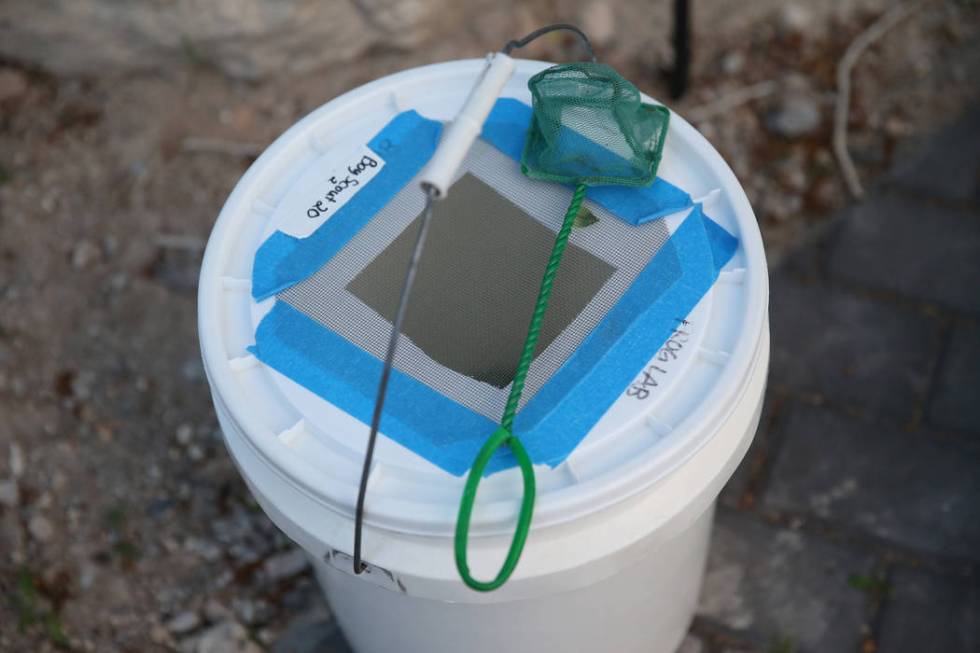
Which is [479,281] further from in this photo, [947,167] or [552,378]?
[947,167]

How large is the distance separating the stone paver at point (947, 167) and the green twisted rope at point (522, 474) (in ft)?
4.36

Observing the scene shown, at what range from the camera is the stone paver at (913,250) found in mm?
2004

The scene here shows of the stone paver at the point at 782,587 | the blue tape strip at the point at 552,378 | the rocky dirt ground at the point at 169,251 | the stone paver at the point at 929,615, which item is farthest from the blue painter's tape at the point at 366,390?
the stone paver at the point at 929,615

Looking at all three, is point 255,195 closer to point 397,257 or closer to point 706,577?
point 397,257

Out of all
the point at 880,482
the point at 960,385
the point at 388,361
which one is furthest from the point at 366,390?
the point at 960,385

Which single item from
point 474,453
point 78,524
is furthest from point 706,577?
point 78,524

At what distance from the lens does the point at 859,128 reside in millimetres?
2205

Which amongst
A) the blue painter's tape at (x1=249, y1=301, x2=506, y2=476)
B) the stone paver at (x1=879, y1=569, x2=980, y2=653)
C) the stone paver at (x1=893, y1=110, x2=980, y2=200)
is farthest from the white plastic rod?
the stone paver at (x1=893, y1=110, x2=980, y2=200)

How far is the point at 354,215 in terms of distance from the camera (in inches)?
49.8

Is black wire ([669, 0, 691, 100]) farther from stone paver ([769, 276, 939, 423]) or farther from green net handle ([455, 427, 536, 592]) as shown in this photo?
green net handle ([455, 427, 536, 592])

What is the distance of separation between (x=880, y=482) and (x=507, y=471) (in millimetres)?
1015

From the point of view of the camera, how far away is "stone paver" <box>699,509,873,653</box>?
170cm

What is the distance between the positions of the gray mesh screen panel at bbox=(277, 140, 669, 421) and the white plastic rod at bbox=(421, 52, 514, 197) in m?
0.20

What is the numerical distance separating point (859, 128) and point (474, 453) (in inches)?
59.0
